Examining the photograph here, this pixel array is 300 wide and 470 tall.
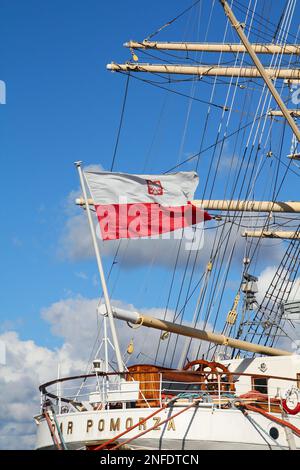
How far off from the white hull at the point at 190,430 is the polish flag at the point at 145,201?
21.4 feet

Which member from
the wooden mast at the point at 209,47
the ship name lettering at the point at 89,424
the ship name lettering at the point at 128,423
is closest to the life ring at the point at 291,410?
the ship name lettering at the point at 128,423

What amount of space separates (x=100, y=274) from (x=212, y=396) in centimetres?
565

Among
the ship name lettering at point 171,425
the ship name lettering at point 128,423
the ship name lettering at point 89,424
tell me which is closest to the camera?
the ship name lettering at point 171,425

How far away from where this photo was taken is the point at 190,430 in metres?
26.1

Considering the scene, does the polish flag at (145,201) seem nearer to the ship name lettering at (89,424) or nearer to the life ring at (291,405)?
the ship name lettering at (89,424)

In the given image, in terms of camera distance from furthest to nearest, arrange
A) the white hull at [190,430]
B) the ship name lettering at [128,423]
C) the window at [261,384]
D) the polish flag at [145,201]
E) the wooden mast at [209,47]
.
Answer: the wooden mast at [209,47]
the window at [261,384]
the polish flag at [145,201]
the ship name lettering at [128,423]
the white hull at [190,430]

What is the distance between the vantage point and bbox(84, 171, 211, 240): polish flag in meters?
30.1

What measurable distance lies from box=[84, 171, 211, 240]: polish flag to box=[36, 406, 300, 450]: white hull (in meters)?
6.52

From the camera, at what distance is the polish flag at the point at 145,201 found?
30109 mm

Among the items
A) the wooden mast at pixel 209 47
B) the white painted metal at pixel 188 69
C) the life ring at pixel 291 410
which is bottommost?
the life ring at pixel 291 410

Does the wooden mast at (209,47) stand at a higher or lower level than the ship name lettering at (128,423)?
higher

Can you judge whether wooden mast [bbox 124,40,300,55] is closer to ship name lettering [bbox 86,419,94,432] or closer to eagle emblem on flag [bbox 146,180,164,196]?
eagle emblem on flag [bbox 146,180,164,196]

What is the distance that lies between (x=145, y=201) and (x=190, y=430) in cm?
848

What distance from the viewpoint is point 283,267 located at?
66562 millimetres
